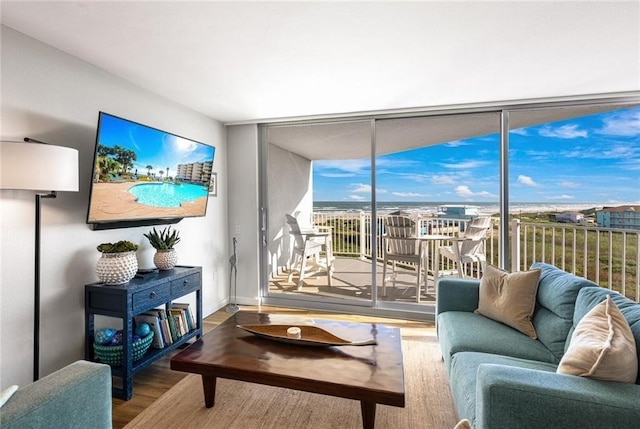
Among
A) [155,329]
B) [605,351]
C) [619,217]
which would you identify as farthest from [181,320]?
[619,217]

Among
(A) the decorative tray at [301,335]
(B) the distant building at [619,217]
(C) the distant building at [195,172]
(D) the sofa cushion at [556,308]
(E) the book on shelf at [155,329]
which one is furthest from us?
(B) the distant building at [619,217]

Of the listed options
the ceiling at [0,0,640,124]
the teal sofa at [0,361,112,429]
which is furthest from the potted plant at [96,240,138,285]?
the ceiling at [0,0,640,124]

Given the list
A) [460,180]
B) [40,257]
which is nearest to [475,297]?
[460,180]

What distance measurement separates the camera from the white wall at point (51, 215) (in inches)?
72.5

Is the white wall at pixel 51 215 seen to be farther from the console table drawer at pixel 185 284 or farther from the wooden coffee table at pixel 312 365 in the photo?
the wooden coffee table at pixel 312 365

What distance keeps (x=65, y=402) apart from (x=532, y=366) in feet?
6.81

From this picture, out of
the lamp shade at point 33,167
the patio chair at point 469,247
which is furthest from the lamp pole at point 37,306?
the patio chair at point 469,247

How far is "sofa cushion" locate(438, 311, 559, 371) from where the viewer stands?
1.78 m

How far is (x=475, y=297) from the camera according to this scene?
243 centimetres

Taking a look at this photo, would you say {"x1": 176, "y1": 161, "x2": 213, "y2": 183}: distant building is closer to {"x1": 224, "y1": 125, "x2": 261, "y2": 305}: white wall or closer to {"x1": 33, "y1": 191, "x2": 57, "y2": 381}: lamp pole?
{"x1": 224, "y1": 125, "x2": 261, "y2": 305}: white wall

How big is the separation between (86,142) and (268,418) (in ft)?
7.57

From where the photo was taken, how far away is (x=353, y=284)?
3963mm

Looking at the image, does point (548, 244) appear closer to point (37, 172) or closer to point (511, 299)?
point (511, 299)

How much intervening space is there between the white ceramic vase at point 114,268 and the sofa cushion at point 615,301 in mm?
2766
